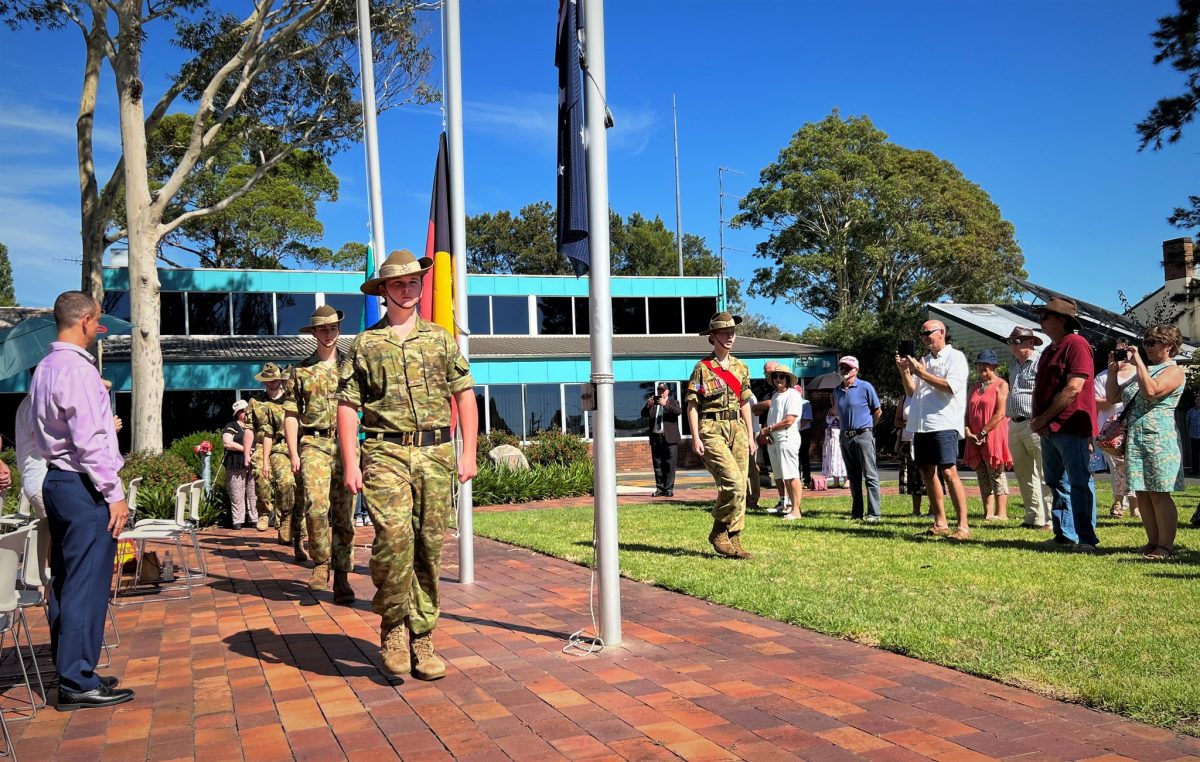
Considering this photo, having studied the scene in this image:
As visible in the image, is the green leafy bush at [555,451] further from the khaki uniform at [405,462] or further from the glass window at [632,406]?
the khaki uniform at [405,462]

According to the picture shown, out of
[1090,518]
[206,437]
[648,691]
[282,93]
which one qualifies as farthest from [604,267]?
[282,93]

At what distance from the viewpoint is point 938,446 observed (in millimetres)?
9383

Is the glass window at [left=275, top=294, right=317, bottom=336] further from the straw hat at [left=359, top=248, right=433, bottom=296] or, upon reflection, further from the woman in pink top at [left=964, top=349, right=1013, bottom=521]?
the straw hat at [left=359, top=248, right=433, bottom=296]

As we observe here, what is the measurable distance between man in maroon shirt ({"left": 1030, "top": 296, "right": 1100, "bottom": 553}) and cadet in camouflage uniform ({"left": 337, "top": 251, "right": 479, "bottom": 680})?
17.3 ft

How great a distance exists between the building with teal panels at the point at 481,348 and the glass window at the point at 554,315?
34mm

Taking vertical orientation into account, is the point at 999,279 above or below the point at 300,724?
above

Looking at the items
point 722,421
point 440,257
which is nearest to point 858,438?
point 722,421

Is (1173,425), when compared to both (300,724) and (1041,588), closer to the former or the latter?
(1041,588)

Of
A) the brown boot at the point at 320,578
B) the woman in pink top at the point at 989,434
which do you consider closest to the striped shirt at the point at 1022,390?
the woman in pink top at the point at 989,434

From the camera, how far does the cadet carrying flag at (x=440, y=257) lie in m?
7.77

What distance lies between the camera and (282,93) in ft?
81.5

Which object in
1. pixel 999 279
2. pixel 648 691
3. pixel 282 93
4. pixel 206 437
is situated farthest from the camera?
pixel 999 279

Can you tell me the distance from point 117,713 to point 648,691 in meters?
2.56

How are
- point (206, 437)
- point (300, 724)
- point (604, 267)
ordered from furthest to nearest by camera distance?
point (206, 437) → point (604, 267) → point (300, 724)
